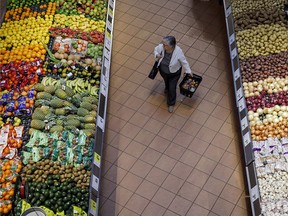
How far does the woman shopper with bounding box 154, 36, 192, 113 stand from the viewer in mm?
7030

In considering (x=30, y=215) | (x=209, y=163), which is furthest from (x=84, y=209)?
(x=209, y=163)

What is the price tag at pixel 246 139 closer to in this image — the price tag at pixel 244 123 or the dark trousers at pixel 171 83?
the price tag at pixel 244 123

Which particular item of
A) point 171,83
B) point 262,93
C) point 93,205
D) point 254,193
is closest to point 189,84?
point 171,83

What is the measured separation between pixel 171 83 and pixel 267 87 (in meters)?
1.48

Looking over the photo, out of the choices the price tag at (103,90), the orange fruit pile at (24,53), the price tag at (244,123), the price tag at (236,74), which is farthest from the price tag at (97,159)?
the price tag at (236,74)

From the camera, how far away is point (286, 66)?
7480mm

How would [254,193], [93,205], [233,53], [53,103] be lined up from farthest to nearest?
[233,53] < [53,103] < [254,193] < [93,205]

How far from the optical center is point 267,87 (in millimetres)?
7316

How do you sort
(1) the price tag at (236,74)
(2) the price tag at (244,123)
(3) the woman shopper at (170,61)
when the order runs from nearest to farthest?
1. (2) the price tag at (244,123)
2. (3) the woman shopper at (170,61)
3. (1) the price tag at (236,74)

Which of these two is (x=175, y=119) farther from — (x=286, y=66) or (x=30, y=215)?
(x=30, y=215)

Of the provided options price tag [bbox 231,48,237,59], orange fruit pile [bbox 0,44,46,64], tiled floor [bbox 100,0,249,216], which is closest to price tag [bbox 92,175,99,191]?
tiled floor [bbox 100,0,249,216]

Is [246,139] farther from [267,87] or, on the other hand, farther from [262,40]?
[262,40]

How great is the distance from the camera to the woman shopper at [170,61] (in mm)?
7030

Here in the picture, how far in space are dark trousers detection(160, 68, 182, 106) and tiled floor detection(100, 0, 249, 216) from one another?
23 cm
